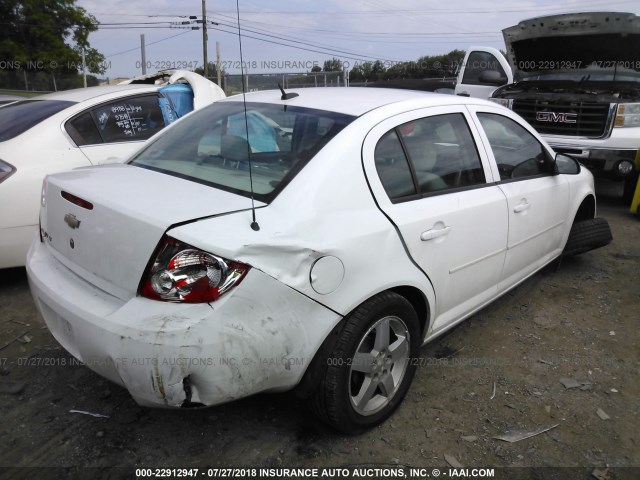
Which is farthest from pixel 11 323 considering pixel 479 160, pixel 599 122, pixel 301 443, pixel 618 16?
pixel 618 16

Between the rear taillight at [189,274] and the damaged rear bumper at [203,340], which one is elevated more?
the rear taillight at [189,274]

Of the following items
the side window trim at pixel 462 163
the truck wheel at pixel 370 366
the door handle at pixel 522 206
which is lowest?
the truck wheel at pixel 370 366

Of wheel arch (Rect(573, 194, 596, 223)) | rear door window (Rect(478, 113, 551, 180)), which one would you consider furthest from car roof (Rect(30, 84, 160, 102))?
wheel arch (Rect(573, 194, 596, 223))

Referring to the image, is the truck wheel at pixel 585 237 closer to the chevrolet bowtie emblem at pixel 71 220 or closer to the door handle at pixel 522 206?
the door handle at pixel 522 206

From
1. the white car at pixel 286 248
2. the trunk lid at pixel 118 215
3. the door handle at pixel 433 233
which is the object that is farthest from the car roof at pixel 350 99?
the trunk lid at pixel 118 215

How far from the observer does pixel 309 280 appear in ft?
6.58

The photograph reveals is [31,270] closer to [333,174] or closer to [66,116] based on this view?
[333,174]

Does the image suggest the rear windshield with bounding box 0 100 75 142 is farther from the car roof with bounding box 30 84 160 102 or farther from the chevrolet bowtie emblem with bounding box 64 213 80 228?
the chevrolet bowtie emblem with bounding box 64 213 80 228

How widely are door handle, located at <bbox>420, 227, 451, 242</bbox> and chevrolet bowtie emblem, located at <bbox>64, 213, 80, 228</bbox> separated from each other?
61.6 inches

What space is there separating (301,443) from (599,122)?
592 cm

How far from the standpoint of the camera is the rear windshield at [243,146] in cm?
230

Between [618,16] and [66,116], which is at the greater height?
[618,16]

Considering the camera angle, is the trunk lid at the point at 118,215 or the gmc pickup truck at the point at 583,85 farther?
the gmc pickup truck at the point at 583,85

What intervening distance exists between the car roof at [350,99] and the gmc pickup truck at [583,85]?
419cm
